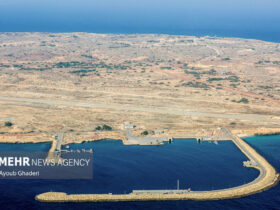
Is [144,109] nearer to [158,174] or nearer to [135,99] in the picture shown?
[135,99]

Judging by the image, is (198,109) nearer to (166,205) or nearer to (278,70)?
(166,205)

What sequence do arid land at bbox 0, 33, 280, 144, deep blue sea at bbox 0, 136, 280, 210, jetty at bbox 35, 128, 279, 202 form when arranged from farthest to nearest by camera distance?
arid land at bbox 0, 33, 280, 144 < jetty at bbox 35, 128, 279, 202 < deep blue sea at bbox 0, 136, 280, 210

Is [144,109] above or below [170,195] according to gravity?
above

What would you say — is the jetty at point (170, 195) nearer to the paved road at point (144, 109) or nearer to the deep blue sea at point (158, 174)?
the deep blue sea at point (158, 174)

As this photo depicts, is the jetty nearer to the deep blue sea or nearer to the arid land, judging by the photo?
the deep blue sea

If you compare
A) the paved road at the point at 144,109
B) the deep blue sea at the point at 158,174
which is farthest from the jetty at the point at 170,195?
the paved road at the point at 144,109

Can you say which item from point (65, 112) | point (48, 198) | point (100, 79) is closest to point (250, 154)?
point (48, 198)

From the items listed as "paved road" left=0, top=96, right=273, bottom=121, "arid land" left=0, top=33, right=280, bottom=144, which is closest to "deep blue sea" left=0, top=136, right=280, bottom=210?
"arid land" left=0, top=33, right=280, bottom=144

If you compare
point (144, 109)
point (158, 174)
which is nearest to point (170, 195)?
point (158, 174)
